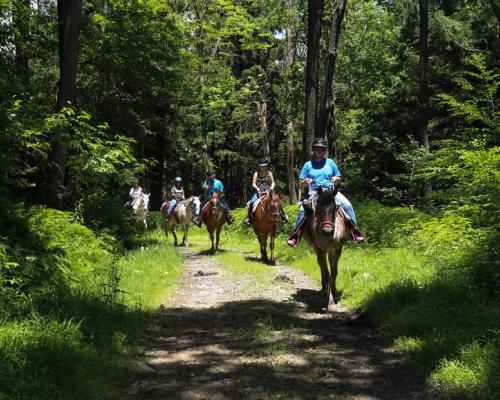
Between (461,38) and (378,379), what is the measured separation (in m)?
20.9

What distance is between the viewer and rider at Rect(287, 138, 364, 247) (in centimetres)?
847

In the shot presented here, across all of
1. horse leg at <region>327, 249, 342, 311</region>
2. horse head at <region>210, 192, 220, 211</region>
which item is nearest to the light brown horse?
horse head at <region>210, 192, 220, 211</region>

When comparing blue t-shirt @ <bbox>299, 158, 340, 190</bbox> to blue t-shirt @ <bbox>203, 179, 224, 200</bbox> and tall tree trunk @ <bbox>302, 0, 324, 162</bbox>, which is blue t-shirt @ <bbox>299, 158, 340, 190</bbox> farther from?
blue t-shirt @ <bbox>203, 179, 224, 200</bbox>

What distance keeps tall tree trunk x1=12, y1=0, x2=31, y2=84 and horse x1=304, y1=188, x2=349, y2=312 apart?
10.2m

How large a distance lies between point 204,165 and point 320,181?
67.4 feet

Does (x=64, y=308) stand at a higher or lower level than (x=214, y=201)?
lower

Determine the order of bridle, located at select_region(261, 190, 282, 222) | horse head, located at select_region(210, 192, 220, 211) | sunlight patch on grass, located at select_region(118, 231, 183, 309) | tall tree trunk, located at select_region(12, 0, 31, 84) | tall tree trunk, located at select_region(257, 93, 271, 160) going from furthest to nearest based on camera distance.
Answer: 1. tall tree trunk, located at select_region(257, 93, 271, 160)
2. horse head, located at select_region(210, 192, 220, 211)
3. tall tree trunk, located at select_region(12, 0, 31, 84)
4. bridle, located at select_region(261, 190, 282, 222)
5. sunlight patch on grass, located at select_region(118, 231, 183, 309)

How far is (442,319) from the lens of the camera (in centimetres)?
596

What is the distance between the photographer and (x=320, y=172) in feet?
28.9

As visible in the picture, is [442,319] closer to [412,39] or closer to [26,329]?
[26,329]

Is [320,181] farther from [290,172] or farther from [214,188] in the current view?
[290,172]

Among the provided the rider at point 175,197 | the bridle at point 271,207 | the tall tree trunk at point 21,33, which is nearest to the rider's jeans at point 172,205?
the rider at point 175,197

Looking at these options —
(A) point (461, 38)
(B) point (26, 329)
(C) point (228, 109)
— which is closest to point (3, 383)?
(B) point (26, 329)

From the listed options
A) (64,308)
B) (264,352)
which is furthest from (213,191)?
(264,352)
